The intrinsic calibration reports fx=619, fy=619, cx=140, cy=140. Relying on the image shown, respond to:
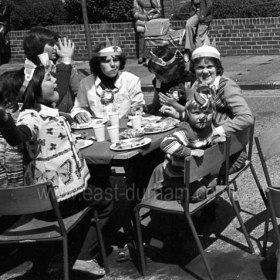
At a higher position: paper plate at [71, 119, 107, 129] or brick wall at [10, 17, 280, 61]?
paper plate at [71, 119, 107, 129]

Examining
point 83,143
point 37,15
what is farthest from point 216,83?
point 37,15

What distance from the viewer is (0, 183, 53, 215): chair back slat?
3.74 m

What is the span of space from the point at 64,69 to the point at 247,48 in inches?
341

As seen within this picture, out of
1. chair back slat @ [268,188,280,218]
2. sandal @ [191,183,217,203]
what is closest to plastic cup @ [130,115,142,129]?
sandal @ [191,183,217,203]

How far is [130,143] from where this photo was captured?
4555 mm

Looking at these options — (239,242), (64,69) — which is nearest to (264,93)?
(64,69)

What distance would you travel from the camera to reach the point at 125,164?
14.7 ft

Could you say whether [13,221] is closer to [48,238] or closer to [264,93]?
[48,238]

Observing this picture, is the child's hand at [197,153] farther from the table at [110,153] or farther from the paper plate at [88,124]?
the paper plate at [88,124]

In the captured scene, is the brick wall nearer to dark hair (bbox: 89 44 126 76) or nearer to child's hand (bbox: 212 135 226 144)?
dark hair (bbox: 89 44 126 76)

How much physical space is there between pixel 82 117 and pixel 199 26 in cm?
825

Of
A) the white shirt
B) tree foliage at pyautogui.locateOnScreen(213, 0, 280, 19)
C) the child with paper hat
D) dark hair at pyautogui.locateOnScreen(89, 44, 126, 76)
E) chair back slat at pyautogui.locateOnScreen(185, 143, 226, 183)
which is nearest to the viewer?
chair back slat at pyautogui.locateOnScreen(185, 143, 226, 183)

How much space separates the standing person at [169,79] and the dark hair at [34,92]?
1364 millimetres

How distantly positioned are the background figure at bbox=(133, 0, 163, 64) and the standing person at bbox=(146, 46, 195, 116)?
29.0 feet
